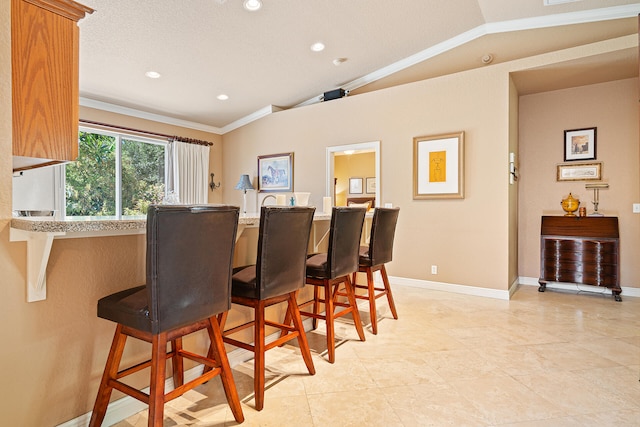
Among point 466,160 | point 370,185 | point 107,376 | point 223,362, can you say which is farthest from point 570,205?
point 107,376

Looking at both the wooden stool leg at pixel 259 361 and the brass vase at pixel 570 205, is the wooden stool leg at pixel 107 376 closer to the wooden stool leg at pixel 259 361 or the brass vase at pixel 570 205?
the wooden stool leg at pixel 259 361

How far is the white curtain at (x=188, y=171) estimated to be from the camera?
611 centimetres

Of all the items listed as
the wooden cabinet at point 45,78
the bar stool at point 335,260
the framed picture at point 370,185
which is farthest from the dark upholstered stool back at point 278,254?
the framed picture at point 370,185

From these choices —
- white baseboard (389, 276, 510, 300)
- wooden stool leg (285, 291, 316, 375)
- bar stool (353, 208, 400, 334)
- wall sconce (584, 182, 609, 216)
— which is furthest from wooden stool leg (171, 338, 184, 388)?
wall sconce (584, 182, 609, 216)

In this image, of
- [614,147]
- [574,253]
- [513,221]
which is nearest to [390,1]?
[513,221]

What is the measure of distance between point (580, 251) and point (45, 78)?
504 cm

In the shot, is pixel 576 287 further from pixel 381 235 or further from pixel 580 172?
pixel 381 235

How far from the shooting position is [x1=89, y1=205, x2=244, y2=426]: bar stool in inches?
50.8

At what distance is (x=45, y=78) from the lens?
1368 mm

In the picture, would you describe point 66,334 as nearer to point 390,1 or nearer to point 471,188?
point 390,1

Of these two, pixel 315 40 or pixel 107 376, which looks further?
pixel 315 40

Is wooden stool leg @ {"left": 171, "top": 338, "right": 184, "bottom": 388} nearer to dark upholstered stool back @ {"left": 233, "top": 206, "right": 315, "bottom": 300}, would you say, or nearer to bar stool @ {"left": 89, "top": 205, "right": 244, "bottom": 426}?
bar stool @ {"left": 89, "top": 205, "right": 244, "bottom": 426}

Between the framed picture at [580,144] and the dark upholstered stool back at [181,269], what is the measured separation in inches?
185

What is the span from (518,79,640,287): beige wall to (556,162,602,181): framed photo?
53 millimetres
